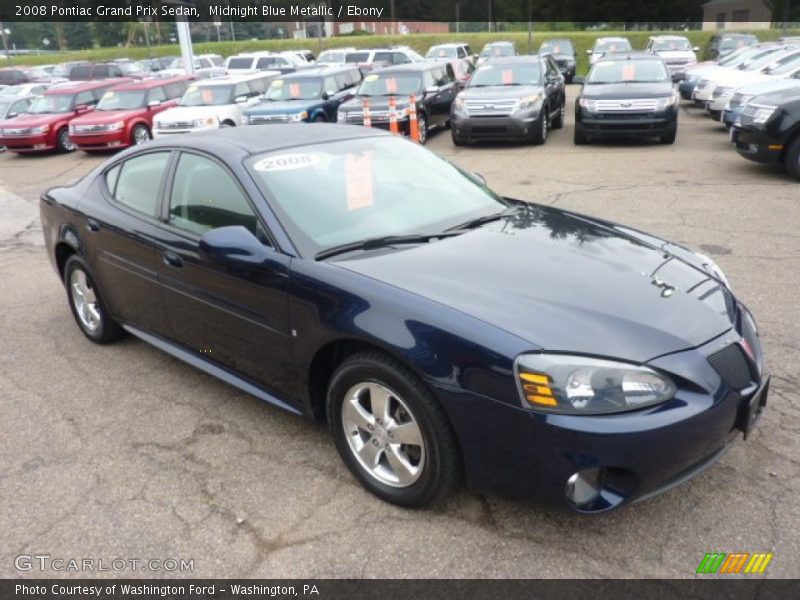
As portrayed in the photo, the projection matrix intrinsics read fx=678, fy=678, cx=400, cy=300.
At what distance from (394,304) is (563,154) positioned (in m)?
10.4

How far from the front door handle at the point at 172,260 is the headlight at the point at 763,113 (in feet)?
27.7

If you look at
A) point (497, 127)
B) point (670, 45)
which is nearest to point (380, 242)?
point (497, 127)

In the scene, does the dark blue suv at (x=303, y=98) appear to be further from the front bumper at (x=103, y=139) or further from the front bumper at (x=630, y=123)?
the front bumper at (x=630, y=123)

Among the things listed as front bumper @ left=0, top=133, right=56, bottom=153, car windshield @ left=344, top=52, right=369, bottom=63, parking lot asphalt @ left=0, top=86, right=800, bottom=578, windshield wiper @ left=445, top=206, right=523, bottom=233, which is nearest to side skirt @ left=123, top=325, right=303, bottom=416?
parking lot asphalt @ left=0, top=86, right=800, bottom=578

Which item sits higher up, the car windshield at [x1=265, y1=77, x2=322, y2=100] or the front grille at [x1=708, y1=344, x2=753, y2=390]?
the car windshield at [x1=265, y1=77, x2=322, y2=100]

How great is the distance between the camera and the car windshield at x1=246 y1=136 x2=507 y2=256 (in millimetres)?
3352

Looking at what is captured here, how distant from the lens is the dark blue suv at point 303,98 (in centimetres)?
1388

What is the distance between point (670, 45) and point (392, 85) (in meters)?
16.1

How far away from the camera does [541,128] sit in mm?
13086

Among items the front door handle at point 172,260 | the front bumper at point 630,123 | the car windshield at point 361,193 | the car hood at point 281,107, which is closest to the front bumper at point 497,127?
the front bumper at point 630,123

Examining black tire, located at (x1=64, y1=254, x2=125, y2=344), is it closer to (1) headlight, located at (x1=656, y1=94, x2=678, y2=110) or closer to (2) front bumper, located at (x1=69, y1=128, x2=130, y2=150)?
(1) headlight, located at (x1=656, y1=94, x2=678, y2=110)

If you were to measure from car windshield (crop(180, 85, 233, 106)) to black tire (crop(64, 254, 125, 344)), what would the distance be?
11.4 metres

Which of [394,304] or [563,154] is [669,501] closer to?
[394,304]
